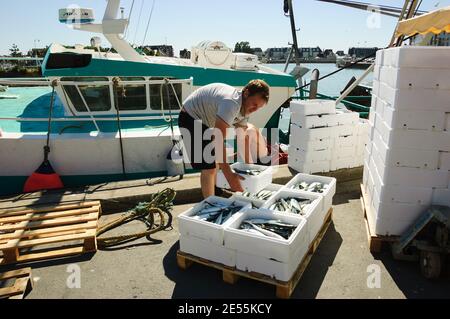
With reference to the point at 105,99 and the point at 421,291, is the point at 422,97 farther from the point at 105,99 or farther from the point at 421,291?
the point at 105,99

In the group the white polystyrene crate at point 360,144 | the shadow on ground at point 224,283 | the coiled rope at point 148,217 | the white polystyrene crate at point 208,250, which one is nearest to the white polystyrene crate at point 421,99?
the shadow on ground at point 224,283

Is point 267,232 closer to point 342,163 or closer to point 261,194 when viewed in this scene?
point 261,194

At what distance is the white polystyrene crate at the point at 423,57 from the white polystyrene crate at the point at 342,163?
107 inches

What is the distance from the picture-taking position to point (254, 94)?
3.77 metres

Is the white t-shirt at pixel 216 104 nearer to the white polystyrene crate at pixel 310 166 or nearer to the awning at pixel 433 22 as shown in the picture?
the white polystyrene crate at pixel 310 166

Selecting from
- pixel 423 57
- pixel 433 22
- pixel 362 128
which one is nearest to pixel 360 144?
pixel 362 128

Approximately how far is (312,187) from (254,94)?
1.64 meters

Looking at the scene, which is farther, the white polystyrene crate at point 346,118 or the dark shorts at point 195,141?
the white polystyrene crate at point 346,118

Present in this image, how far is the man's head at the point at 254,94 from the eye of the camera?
3.75 metres

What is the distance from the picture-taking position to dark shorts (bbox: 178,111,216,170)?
4.28 m

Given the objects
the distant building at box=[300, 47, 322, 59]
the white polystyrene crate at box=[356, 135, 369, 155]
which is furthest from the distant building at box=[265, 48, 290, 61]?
the white polystyrene crate at box=[356, 135, 369, 155]

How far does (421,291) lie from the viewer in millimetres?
3307

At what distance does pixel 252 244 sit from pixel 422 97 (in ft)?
7.33

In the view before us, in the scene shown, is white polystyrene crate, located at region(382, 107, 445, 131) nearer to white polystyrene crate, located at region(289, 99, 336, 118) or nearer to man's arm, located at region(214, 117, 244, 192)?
man's arm, located at region(214, 117, 244, 192)
